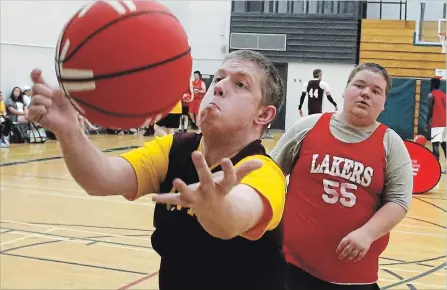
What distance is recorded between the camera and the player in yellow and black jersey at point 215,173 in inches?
78.2

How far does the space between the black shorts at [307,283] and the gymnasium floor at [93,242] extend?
2.25 m

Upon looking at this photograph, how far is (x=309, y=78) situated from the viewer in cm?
2217

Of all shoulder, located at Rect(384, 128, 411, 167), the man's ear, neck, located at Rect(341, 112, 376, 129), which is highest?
the man's ear

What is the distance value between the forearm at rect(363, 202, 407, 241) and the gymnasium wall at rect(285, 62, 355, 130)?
18539mm

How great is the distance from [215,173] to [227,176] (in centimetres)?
42

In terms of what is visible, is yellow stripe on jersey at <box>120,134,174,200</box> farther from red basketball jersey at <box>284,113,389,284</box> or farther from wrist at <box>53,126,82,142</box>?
red basketball jersey at <box>284,113,389,284</box>

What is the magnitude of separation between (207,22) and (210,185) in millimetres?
21772

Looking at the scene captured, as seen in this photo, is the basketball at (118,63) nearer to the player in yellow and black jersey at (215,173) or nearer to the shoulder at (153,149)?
the player in yellow and black jersey at (215,173)

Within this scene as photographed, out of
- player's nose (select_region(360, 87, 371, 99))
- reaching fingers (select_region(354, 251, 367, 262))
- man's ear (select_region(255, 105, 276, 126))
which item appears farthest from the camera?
player's nose (select_region(360, 87, 371, 99))

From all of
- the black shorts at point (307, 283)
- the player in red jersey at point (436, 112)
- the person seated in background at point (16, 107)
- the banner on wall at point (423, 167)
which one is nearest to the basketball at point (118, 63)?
the black shorts at point (307, 283)

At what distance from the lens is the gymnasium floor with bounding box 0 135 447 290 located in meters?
5.40

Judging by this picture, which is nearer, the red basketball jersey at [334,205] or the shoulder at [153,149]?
the shoulder at [153,149]

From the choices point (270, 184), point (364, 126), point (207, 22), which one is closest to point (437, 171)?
point (364, 126)

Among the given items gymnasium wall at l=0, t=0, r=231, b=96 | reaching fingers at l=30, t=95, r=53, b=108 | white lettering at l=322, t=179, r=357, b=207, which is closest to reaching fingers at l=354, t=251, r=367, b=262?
white lettering at l=322, t=179, r=357, b=207
